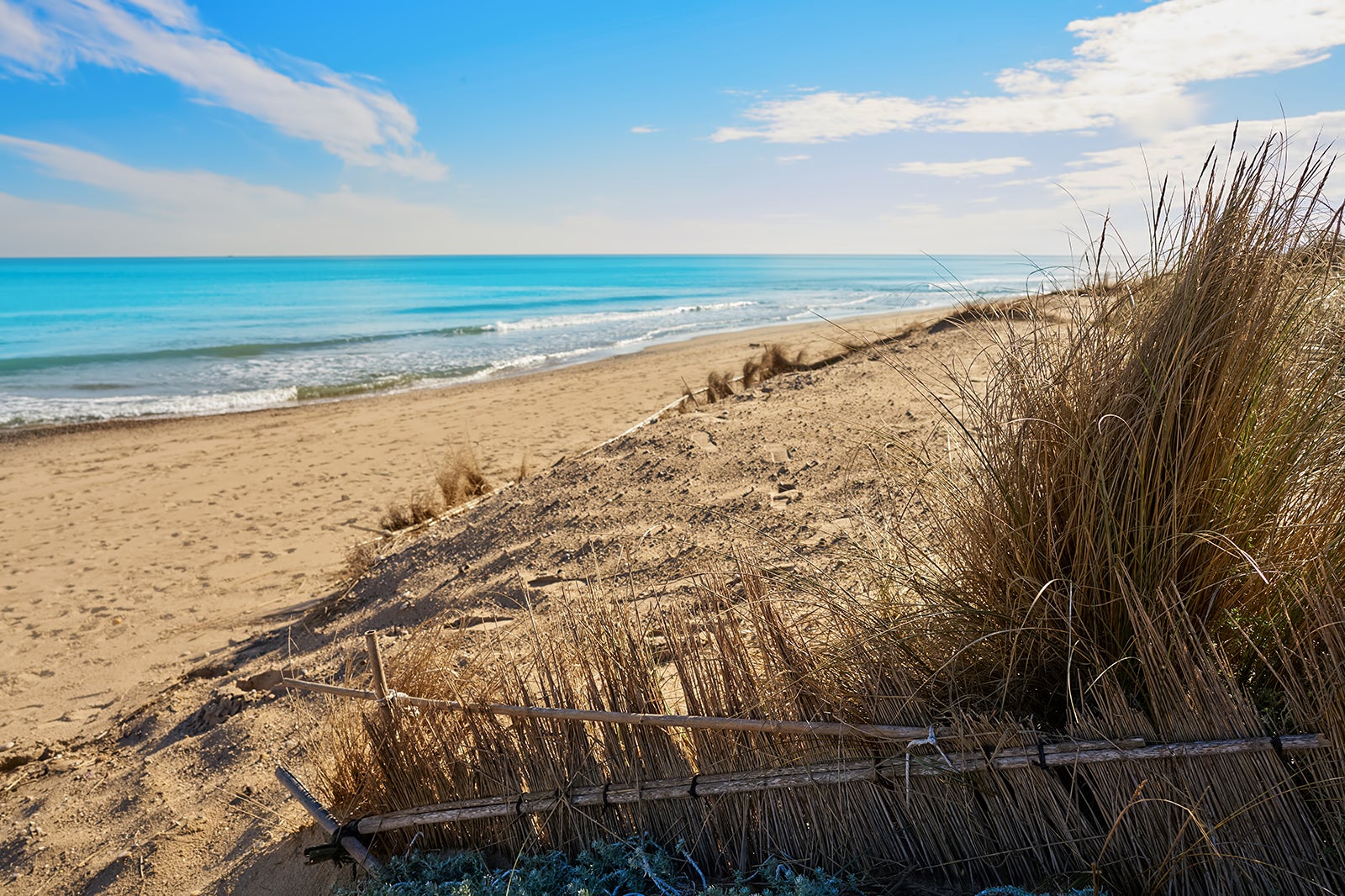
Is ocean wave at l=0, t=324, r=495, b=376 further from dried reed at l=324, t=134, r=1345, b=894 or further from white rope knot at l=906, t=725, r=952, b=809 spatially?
white rope knot at l=906, t=725, r=952, b=809

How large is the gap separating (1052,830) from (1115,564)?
67 cm

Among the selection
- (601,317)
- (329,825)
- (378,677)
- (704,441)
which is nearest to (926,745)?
(378,677)

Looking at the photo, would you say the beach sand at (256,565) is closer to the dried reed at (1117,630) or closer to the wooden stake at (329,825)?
the wooden stake at (329,825)

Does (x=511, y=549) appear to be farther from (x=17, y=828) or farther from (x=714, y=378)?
(x=714, y=378)

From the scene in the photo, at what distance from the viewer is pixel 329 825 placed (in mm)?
2797

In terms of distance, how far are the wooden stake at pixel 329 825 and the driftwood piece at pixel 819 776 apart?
0.05 metres

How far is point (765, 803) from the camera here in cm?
230

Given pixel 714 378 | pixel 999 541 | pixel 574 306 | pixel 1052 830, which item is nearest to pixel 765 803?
pixel 1052 830

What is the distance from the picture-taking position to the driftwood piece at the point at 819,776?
1826mm

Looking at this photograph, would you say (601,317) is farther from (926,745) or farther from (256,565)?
(926,745)

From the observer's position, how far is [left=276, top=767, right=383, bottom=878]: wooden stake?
2.66 m

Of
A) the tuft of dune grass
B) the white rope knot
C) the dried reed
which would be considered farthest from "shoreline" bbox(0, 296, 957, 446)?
the white rope knot

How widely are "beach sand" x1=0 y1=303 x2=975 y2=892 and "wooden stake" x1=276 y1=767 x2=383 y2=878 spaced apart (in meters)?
0.17

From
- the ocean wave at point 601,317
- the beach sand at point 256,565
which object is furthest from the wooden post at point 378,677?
the ocean wave at point 601,317
